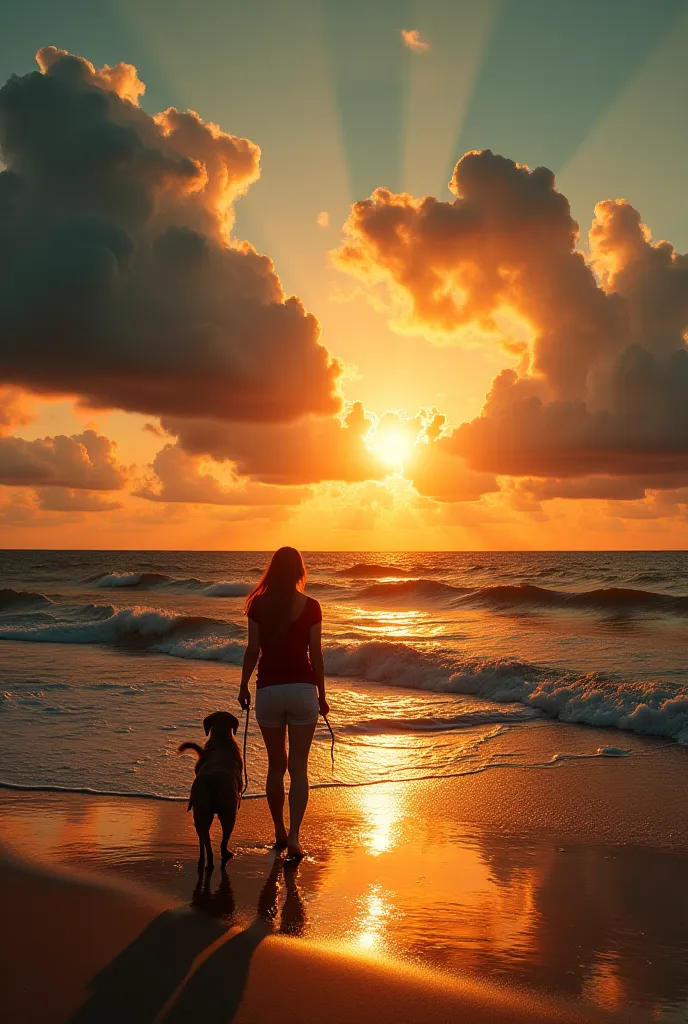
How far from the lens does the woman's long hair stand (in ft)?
17.5

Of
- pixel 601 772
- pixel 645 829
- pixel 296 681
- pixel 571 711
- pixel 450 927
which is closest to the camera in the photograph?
pixel 450 927

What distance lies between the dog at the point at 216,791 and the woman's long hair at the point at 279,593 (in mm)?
885

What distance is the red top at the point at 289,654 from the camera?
533cm

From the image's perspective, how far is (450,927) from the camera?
4.26 m

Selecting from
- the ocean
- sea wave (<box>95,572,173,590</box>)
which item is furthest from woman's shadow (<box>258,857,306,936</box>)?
sea wave (<box>95,572,173,590</box>)

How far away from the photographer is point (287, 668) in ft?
17.5

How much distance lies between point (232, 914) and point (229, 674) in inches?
422

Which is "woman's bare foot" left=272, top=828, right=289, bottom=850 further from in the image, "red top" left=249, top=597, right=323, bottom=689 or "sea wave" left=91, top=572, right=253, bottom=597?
"sea wave" left=91, top=572, right=253, bottom=597

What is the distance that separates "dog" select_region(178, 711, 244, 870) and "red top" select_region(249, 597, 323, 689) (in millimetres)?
568

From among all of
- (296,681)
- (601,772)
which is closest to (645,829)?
(601,772)

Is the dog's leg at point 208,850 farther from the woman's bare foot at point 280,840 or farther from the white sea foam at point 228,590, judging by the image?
the white sea foam at point 228,590

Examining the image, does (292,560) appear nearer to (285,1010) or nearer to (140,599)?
(285,1010)

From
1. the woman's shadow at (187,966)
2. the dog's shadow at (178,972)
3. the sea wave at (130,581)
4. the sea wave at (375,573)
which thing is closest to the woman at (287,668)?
the woman's shadow at (187,966)

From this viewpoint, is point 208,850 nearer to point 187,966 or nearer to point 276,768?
point 276,768
